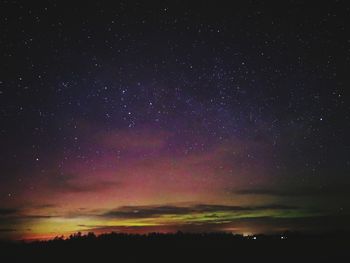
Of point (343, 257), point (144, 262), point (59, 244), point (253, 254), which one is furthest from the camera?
point (59, 244)

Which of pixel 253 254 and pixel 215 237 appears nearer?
pixel 253 254

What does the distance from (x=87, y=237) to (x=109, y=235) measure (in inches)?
179

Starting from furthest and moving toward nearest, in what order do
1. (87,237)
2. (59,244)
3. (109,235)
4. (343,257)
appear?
(109,235) → (87,237) → (59,244) → (343,257)

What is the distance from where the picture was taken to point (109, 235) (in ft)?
197

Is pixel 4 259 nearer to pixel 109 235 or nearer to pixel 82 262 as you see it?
pixel 82 262

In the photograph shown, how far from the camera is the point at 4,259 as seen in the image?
35562mm

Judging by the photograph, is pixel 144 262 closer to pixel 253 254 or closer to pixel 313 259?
pixel 253 254

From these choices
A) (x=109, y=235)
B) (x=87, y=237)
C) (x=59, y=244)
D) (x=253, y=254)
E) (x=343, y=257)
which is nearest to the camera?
(x=343, y=257)

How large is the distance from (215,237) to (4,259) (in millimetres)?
31726

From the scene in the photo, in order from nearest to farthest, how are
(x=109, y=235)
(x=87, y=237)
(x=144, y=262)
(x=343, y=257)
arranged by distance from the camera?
(x=343, y=257)
(x=144, y=262)
(x=87, y=237)
(x=109, y=235)

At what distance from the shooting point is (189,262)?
30.2 meters

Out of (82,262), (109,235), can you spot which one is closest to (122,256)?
(82,262)

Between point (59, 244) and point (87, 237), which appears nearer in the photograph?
point (59, 244)

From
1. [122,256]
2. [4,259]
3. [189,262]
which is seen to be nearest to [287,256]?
[189,262]
